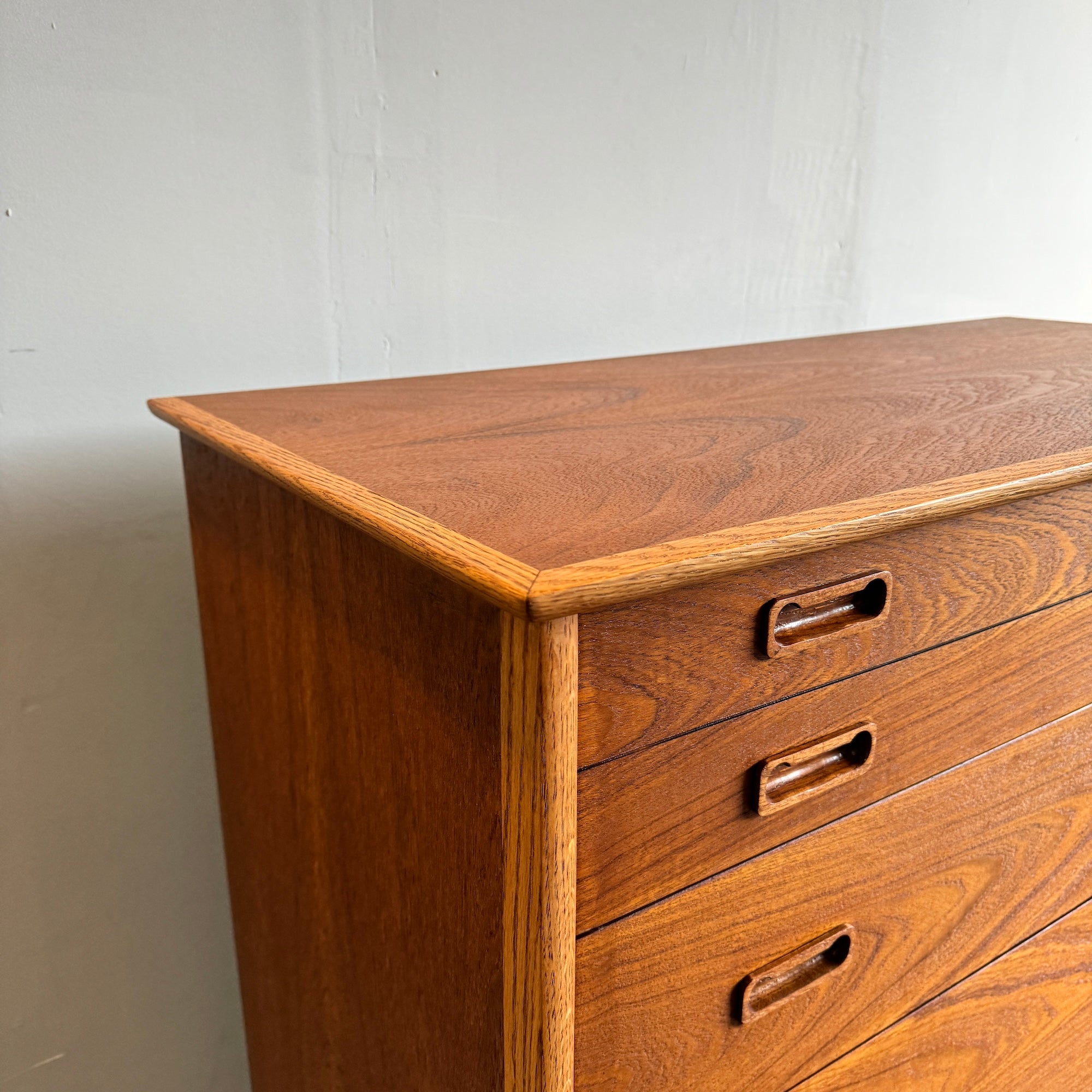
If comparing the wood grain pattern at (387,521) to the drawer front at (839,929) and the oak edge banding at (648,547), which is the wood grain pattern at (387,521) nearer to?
the oak edge banding at (648,547)

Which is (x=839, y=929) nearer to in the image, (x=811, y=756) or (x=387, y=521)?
(x=811, y=756)

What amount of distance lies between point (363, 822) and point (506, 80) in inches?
34.3

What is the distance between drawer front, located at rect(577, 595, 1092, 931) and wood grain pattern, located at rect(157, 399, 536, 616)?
0.14 m

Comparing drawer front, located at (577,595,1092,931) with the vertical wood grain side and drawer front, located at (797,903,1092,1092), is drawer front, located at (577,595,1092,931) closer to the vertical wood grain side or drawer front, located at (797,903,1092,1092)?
the vertical wood grain side

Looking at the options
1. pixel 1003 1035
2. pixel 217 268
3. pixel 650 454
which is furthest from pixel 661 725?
pixel 217 268

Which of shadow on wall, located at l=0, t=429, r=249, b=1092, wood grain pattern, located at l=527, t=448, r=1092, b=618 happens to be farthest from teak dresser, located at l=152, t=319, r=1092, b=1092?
shadow on wall, located at l=0, t=429, r=249, b=1092

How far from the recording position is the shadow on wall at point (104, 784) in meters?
1.05

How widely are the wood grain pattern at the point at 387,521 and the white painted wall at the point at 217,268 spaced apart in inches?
12.5

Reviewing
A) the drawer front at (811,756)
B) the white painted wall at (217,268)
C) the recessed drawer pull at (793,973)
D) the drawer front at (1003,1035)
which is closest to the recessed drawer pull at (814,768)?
the drawer front at (811,756)

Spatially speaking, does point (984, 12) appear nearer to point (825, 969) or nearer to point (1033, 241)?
point (1033, 241)

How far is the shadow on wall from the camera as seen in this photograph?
1.05 meters

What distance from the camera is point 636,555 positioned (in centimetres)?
51

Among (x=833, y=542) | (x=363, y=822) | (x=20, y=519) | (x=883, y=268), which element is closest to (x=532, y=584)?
(x=833, y=542)

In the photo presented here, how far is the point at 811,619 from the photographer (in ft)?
2.12
